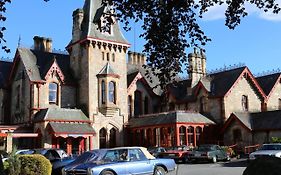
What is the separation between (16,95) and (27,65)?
12.0 ft

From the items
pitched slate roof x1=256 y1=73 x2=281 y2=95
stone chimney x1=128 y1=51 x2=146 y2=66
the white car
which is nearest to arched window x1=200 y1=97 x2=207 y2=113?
pitched slate roof x1=256 y1=73 x2=281 y2=95

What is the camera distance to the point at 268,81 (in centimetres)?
4994

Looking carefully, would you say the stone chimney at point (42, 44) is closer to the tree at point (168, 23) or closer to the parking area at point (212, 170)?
the parking area at point (212, 170)

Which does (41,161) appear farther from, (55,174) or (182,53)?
(182,53)

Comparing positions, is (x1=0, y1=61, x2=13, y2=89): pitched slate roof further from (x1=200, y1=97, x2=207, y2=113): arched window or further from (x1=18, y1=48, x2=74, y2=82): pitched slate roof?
(x1=200, y1=97, x2=207, y2=113): arched window

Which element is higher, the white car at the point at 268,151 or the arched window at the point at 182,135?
the arched window at the point at 182,135

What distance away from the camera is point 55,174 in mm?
23203

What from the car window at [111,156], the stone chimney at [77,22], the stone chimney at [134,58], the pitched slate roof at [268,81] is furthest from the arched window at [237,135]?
the car window at [111,156]

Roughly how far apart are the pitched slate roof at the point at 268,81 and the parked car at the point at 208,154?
17279mm

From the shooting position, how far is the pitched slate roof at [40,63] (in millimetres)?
40959

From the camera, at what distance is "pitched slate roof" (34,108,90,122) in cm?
3797

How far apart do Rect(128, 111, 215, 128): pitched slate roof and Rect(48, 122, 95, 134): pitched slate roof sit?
6044mm

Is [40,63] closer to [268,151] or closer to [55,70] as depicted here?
[55,70]

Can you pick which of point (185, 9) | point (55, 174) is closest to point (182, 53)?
point (185, 9)
